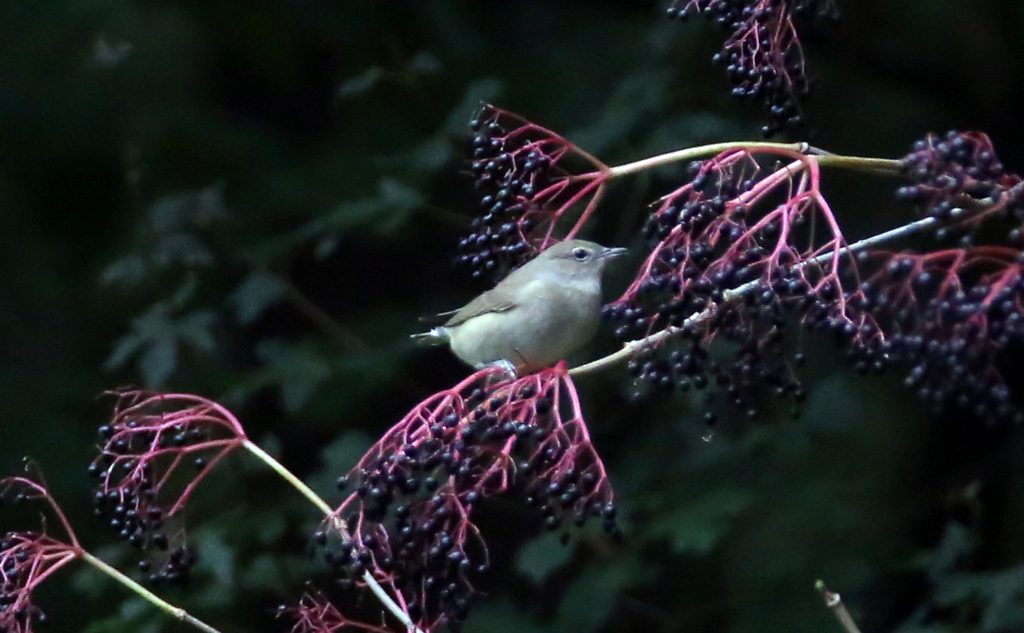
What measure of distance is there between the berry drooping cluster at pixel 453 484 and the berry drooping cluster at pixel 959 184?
61cm

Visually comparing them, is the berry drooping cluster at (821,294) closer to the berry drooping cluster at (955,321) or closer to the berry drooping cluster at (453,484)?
the berry drooping cluster at (955,321)

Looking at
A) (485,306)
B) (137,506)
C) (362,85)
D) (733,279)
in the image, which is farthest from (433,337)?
(733,279)

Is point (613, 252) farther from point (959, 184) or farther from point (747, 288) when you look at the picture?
point (959, 184)

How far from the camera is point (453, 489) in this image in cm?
228

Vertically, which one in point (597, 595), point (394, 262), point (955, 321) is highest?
point (955, 321)


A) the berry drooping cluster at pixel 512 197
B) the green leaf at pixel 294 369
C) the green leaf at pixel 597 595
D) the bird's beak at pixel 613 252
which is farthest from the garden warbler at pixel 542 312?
the berry drooping cluster at pixel 512 197

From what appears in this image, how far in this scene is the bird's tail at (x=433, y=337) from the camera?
4324 mm

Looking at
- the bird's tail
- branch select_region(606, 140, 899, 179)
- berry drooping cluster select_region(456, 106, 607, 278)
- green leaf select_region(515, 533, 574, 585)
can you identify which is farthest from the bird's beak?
branch select_region(606, 140, 899, 179)

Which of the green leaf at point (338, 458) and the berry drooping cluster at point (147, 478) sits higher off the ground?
the berry drooping cluster at point (147, 478)

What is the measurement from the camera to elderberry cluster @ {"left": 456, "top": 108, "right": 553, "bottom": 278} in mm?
2590

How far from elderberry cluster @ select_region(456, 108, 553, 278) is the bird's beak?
4.07ft

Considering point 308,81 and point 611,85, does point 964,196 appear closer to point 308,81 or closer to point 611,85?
point 611,85

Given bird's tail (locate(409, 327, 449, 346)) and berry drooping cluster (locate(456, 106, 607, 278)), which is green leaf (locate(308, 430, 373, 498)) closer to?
bird's tail (locate(409, 327, 449, 346))

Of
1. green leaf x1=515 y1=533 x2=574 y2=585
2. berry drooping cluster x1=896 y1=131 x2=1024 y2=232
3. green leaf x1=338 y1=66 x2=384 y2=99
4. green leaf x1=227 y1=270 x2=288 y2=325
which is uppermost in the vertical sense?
berry drooping cluster x1=896 y1=131 x2=1024 y2=232
